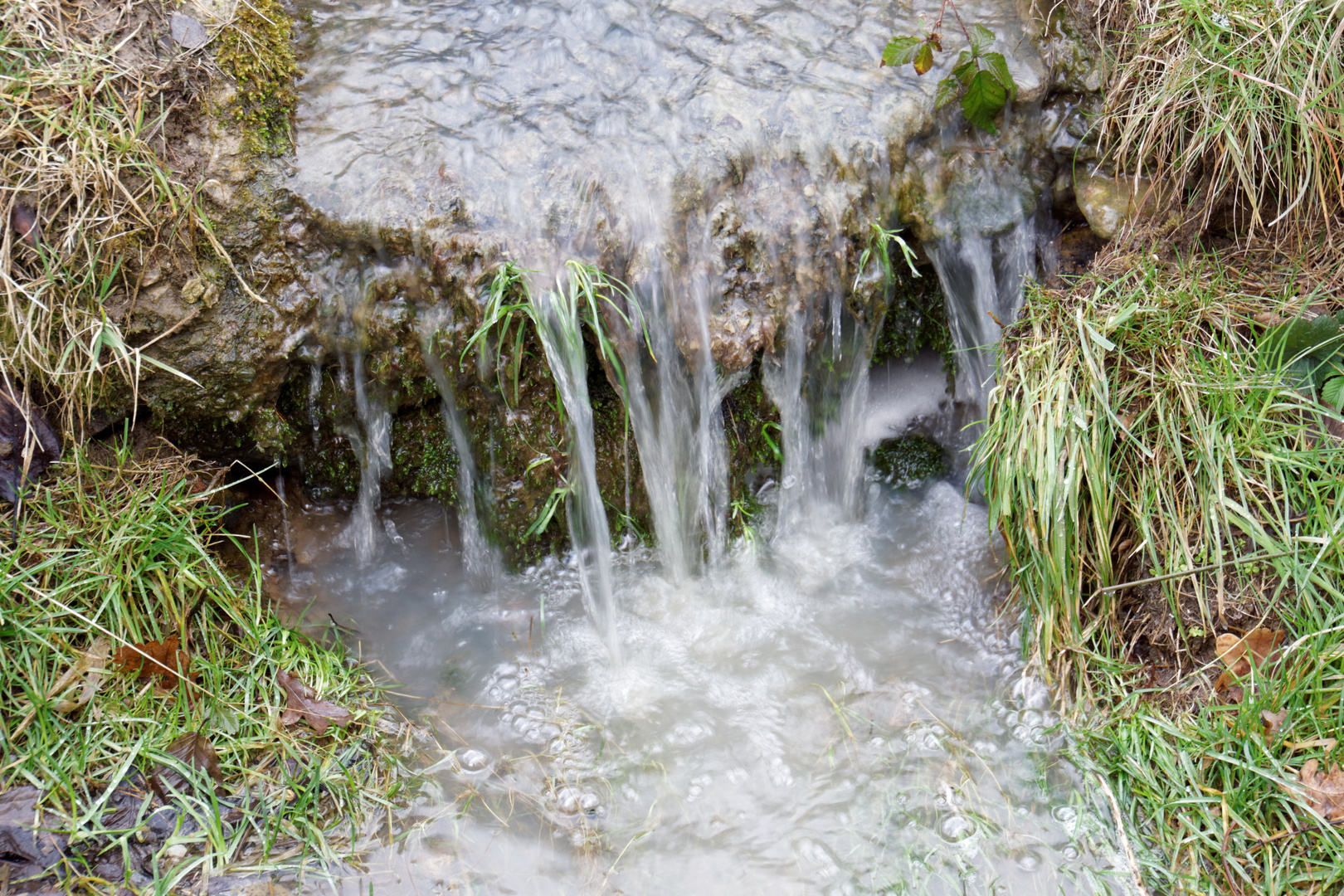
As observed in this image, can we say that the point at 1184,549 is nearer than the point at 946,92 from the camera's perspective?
Yes

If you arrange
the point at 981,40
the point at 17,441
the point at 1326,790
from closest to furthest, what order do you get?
1. the point at 1326,790
2. the point at 17,441
3. the point at 981,40

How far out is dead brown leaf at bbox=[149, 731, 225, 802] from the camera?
210cm

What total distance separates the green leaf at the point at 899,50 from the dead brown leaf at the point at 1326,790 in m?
2.37

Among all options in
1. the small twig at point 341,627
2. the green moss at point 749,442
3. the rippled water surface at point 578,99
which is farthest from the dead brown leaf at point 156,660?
the green moss at point 749,442

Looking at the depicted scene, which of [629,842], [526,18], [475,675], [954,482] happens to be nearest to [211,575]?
[475,675]

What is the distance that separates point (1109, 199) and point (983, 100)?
1.83 feet

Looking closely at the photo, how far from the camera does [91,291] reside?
2352mm

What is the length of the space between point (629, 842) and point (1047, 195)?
2591 mm

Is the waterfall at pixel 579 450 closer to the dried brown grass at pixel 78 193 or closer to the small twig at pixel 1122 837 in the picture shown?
the dried brown grass at pixel 78 193

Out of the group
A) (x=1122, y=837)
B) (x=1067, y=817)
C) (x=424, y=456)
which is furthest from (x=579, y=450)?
(x=1122, y=837)

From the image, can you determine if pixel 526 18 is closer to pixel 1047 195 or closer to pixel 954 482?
pixel 1047 195

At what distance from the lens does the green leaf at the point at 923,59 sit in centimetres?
278

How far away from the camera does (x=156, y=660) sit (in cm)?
221

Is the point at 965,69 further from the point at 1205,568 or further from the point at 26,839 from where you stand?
the point at 26,839
